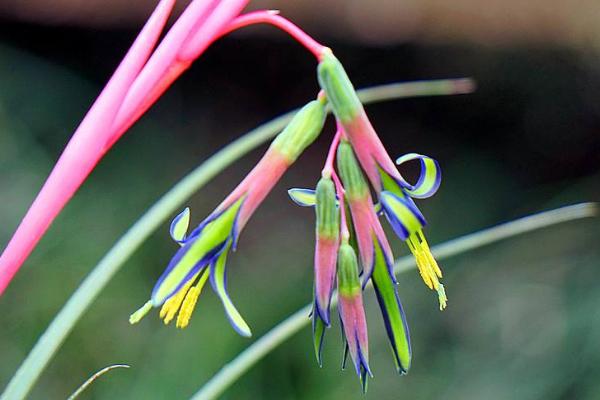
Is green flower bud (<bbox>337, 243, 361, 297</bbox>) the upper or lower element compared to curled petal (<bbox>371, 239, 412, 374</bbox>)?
upper

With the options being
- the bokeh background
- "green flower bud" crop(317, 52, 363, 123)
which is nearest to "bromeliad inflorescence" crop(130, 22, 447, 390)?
"green flower bud" crop(317, 52, 363, 123)

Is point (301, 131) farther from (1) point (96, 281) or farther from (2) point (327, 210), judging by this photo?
(1) point (96, 281)

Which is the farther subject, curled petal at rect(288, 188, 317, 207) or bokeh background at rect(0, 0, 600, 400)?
bokeh background at rect(0, 0, 600, 400)

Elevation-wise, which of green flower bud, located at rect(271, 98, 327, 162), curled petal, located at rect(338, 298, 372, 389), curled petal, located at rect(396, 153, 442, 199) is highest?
green flower bud, located at rect(271, 98, 327, 162)

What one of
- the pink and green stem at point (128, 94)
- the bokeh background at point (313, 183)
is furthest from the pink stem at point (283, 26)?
the bokeh background at point (313, 183)

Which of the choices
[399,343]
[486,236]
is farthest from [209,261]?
[486,236]

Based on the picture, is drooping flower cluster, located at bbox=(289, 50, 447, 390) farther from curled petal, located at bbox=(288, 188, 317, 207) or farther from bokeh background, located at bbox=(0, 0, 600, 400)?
bokeh background, located at bbox=(0, 0, 600, 400)

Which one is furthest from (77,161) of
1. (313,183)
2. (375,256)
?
(313,183)
